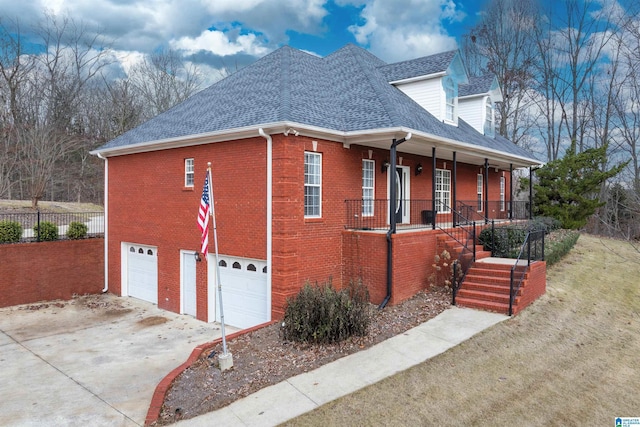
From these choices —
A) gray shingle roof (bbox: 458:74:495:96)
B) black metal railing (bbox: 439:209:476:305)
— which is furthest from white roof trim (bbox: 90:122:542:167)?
gray shingle roof (bbox: 458:74:495:96)

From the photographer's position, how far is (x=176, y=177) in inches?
556

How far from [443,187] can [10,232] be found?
16561 mm

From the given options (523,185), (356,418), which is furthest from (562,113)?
(356,418)

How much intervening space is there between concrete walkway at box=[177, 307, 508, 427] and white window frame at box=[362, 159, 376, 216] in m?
4.41

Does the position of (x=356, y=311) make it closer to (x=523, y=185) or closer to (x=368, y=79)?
(x=368, y=79)

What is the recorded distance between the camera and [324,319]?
8.73 metres

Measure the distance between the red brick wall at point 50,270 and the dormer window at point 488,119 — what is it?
1773cm

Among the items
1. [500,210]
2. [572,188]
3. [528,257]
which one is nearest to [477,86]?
[500,210]

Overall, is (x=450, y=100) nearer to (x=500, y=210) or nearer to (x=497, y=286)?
(x=500, y=210)

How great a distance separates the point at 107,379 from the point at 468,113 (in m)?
17.8

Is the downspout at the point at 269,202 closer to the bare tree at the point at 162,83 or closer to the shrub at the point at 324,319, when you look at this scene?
the shrub at the point at 324,319

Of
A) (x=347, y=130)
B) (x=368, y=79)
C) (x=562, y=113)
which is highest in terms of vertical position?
(x=562, y=113)

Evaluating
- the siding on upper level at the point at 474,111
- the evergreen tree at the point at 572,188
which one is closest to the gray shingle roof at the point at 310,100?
the siding on upper level at the point at 474,111

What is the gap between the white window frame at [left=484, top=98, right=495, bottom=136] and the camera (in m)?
19.7
